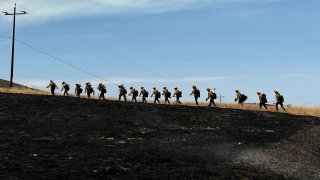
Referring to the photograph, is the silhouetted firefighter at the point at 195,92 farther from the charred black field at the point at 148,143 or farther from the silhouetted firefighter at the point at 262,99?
the charred black field at the point at 148,143

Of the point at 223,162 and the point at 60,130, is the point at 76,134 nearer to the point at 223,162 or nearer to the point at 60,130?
the point at 60,130

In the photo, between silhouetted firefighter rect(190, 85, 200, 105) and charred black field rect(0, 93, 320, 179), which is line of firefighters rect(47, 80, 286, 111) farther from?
charred black field rect(0, 93, 320, 179)

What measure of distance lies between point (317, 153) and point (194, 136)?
5554 millimetres

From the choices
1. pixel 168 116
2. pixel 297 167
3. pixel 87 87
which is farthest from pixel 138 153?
pixel 87 87

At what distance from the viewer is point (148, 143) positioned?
22078mm

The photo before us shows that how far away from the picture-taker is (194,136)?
25266 mm

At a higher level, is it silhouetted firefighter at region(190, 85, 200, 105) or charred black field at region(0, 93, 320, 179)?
silhouetted firefighter at region(190, 85, 200, 105)

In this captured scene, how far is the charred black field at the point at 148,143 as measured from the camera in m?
16.4

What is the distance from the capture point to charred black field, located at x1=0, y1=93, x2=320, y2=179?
1636 centimetres

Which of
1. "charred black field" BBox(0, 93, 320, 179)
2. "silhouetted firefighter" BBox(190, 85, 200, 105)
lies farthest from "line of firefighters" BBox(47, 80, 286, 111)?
"charred black field" BBox(0, 93, 320, 179)

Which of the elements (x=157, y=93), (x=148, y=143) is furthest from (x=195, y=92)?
(x=148, y=143)

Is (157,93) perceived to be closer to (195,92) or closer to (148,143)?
(195,92)

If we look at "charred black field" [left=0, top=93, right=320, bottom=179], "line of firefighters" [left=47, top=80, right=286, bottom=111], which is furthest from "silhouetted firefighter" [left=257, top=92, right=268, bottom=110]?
"charred black field" [left=0, top=93, right=320, bottom=179]

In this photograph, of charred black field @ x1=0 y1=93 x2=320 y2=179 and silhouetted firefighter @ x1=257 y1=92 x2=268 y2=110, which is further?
silhouetted firefighter @ x1=257 y1=92 x2=268 y2=110
